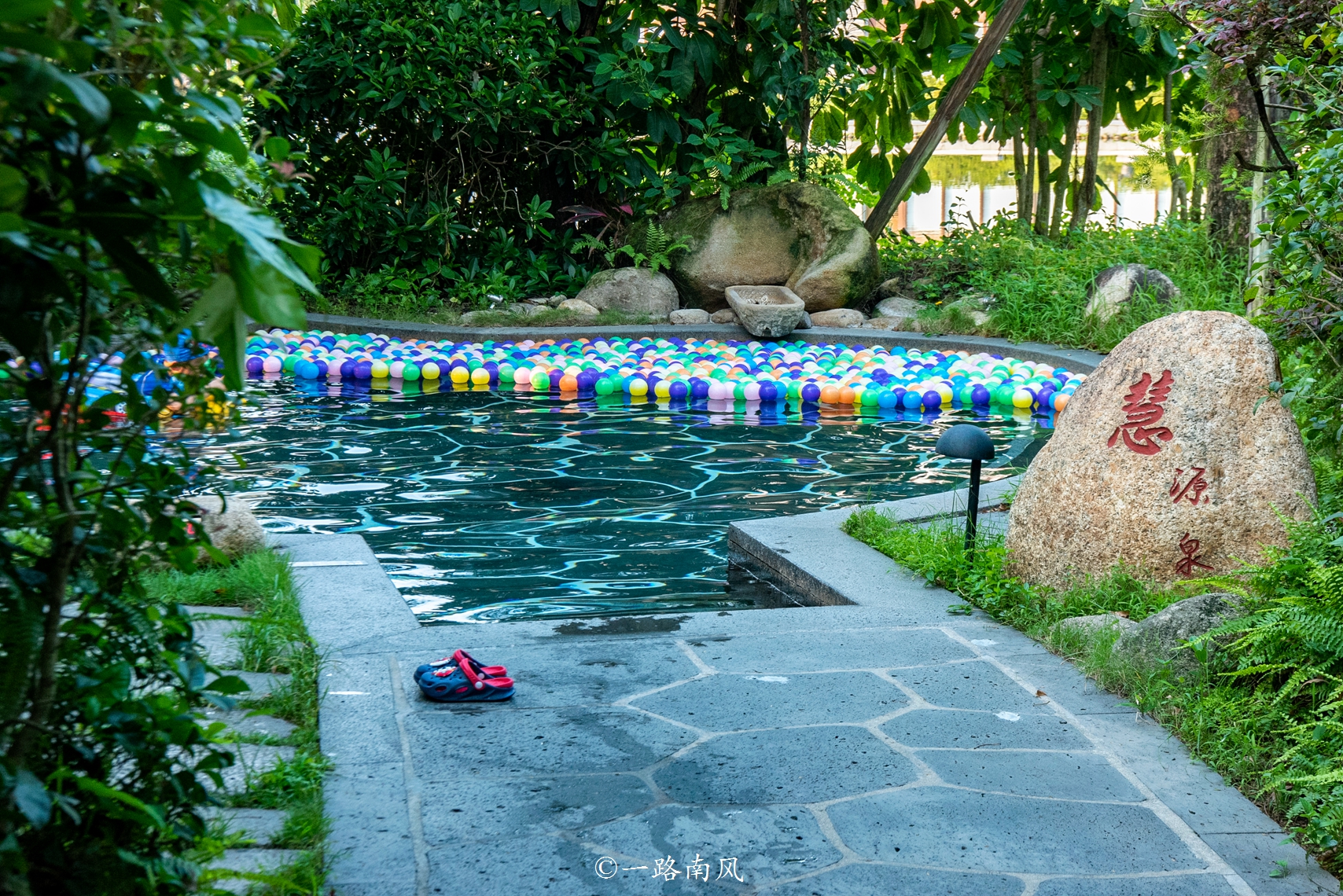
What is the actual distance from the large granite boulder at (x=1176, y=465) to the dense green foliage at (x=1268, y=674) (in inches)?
4.9

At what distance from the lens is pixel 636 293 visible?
1343 centimetres

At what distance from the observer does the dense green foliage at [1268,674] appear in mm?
2795

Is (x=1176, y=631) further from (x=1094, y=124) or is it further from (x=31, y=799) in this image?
(x=1094, y=124)

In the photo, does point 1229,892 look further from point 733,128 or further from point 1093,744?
point 733,128

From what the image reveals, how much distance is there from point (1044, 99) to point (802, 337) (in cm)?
389

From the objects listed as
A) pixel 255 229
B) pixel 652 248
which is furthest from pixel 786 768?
pixel 652 248

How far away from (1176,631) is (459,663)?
2.03 m

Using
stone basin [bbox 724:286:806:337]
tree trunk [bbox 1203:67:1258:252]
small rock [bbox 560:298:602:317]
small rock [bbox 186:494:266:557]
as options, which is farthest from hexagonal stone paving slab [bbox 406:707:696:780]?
small rock [bbox 560:298:602:317]

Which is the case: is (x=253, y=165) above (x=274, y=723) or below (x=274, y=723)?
above

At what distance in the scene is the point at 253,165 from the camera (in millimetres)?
1721

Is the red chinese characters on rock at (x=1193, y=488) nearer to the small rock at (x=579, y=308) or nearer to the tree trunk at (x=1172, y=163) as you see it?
the small rock at (x=579, y=308)

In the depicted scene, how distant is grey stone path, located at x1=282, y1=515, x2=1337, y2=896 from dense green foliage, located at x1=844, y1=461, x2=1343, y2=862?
0.24ft

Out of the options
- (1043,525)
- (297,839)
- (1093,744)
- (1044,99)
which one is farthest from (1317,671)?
(1044,99)

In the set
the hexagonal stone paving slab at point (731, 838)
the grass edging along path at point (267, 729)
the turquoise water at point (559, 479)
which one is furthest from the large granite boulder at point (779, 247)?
the hexagonal stone paving slab at point (731, 838)
